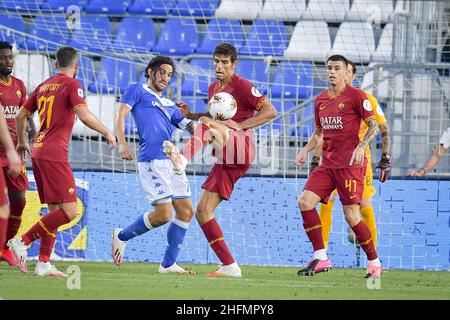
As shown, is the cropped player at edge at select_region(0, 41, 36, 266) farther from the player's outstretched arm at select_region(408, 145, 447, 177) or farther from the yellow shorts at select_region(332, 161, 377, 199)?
the player's outstretched arm at select_region(408, 145, 447, 177)

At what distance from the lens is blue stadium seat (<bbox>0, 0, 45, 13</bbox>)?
18.5 m

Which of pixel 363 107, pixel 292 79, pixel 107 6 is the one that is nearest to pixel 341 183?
pixel 363 107

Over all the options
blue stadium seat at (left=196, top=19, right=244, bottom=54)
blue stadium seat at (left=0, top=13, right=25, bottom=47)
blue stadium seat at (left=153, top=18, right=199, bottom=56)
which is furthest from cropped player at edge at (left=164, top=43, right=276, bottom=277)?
blue stadium seat at (left=0, top=13, right=25, bottom=47)

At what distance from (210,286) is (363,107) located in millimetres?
2786

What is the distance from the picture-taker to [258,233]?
13578 mm

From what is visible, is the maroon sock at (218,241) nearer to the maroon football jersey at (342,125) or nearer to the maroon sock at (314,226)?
the maroon sock at (314,226)

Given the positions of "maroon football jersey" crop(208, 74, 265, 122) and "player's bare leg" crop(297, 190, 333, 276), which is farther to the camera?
"player's bare leg" crop(297, 190, 333, 276)

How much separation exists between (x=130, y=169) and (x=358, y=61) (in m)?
4.77

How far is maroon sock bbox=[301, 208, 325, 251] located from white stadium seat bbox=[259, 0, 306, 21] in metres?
8.15

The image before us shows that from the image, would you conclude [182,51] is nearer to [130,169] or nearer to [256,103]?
[130,169]

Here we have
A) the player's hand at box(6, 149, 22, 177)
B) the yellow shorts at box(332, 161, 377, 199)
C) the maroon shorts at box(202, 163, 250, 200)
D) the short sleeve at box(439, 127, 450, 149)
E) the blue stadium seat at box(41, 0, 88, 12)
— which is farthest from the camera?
the blue stadium seat at box(41, 0, 88, 12)

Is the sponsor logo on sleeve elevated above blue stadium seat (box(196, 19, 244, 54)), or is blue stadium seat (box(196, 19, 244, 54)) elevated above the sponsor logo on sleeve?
blue stadium seat (box(196, 19, 244, 54))

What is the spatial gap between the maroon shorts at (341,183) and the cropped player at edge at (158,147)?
1.34 metres

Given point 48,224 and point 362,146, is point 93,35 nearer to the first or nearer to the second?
point 48,224
